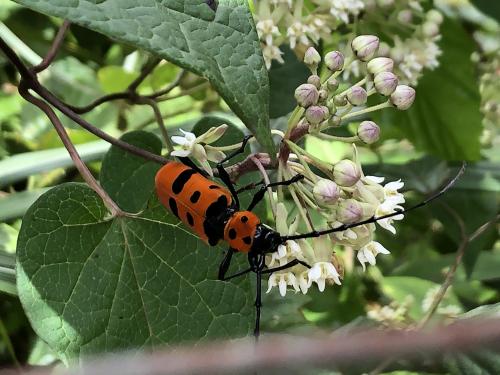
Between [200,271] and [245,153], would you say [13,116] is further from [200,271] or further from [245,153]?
[200,271]

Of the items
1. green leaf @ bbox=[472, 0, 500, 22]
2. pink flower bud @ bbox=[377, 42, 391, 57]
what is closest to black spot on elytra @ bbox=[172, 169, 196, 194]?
pink flower bud @ bbox=[377, 42, 391, 57]

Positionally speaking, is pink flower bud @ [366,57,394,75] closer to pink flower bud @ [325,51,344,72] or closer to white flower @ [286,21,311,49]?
pink flower bud @ [325,51,344,72]

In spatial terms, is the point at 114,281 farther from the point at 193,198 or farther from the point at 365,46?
the point at 365,46

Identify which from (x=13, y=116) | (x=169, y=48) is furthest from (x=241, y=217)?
(x=13, y=116)

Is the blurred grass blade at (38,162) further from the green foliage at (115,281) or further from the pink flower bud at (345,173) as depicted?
the pink flower bud at (345,173)

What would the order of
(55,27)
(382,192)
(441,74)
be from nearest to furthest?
(382,192) → (441,74) → (55,27)

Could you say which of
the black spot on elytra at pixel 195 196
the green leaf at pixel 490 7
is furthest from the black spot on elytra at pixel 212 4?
the green leaf at pixel 490 7
